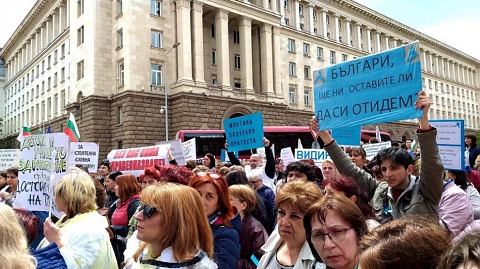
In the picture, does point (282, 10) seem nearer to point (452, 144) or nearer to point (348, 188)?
point (452, 144)

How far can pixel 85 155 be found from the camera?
10.0 m

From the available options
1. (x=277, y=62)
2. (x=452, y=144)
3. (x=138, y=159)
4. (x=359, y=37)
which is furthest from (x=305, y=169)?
(x=359, y=37)

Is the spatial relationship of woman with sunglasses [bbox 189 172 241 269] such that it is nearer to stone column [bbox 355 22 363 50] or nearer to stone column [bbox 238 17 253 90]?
stone column [bbox 238 17 253 90]

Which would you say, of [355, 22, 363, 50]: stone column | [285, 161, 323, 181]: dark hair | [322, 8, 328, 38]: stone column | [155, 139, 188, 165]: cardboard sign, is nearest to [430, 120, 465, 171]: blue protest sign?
[285, 161, 323, 181]: dark hair

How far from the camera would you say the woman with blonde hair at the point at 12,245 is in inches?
77.9

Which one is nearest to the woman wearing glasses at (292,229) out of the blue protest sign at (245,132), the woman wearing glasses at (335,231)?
the woman wearing glasses at (335,231)

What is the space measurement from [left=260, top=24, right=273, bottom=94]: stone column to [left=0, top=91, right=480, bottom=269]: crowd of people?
31566mm

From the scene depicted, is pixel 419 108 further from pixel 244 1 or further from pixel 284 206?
pixel 244 1

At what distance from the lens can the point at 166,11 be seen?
3145 centimetres

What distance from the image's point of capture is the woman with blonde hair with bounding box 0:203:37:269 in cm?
198

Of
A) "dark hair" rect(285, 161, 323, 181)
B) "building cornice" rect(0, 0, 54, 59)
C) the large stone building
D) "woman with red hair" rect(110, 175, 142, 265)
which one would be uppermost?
"building cornice" rect(0, 0, 54, 59)

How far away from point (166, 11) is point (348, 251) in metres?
31.5

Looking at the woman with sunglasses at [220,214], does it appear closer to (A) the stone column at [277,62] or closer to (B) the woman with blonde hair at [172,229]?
(B) the woman with blonde hair at [172,229]

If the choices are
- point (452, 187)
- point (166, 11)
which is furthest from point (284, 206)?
point (166, 11)
